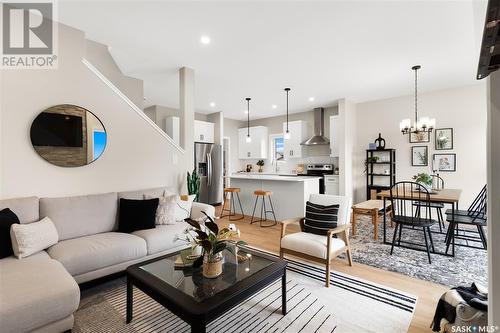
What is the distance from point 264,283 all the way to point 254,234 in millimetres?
2548

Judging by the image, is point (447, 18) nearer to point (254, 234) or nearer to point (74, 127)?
point (254, 234)

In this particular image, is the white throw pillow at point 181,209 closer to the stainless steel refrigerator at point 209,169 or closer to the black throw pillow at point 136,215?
the black throw pillow at point 136,215

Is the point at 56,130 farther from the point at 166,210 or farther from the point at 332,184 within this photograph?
the point at 332,184

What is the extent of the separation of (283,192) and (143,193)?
2741 millimetres

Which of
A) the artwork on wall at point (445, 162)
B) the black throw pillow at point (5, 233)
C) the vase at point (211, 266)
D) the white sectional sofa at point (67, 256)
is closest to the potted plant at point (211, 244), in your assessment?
the vase at point (211, 266)

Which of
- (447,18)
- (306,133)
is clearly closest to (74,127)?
(447,18)

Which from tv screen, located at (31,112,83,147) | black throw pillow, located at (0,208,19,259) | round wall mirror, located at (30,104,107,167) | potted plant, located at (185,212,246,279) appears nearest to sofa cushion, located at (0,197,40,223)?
black throw pillow, located at (0,208,19,259)

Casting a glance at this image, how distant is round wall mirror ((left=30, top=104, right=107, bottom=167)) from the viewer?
2.78 metres

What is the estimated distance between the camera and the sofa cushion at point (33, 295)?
148 centimetres

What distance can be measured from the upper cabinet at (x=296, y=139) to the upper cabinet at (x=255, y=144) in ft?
2.81

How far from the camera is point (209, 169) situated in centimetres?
676

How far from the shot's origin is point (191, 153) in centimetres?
426

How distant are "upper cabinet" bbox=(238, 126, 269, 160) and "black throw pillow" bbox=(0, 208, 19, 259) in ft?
21.2

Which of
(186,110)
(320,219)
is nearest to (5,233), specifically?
(186,110)
